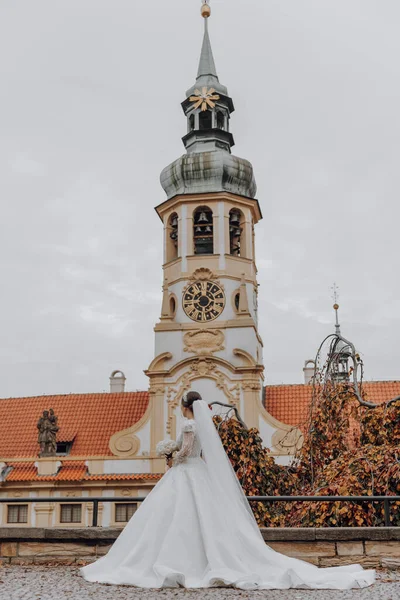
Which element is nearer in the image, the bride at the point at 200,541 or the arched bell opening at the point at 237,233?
the bride at the point at 200,541

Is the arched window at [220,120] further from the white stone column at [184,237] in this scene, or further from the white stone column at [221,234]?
the white stone column at [184,237]

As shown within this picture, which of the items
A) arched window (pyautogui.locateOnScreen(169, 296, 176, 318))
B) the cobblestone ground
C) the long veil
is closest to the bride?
the long veil

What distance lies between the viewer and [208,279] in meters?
26.4

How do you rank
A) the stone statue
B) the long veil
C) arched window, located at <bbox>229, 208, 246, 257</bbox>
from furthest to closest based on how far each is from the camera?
arched window, located at <bbox>229, 208, 246, 257</bbox>
the stone statue
the long veil

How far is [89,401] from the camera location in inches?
1189

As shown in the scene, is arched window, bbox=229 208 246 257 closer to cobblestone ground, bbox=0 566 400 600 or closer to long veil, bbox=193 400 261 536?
long veil, bbox=193 400 261 536

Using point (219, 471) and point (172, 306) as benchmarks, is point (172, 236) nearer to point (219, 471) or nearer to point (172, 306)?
point (172, 306)

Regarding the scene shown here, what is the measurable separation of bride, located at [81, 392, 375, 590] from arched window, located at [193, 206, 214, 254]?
20200 mm

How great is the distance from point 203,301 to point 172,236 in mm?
3272

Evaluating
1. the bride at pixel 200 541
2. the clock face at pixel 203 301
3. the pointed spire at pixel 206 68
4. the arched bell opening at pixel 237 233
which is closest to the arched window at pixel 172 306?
the clock face at pixel 203 301

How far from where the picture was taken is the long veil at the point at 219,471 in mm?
7125

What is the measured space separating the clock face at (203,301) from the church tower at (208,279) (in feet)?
0.12

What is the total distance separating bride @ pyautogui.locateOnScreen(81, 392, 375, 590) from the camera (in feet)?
20.7

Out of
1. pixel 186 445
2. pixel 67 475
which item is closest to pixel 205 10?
pixel 67 475
